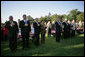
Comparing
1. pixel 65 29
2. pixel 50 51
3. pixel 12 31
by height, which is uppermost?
pixel 12 31

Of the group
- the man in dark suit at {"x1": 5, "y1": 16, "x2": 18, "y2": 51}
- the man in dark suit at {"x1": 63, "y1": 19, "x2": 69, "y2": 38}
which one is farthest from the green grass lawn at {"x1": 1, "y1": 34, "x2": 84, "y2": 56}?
the man in dark suit at {"x1": 63, "y1": 19, "x2": 69, "y2": 38}

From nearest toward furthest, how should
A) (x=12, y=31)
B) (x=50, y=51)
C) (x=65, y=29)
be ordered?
(x=50, y=51) < (x=12, y=31) < (x=65, y=29)

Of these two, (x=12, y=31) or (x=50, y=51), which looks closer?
(x=50, y=51)

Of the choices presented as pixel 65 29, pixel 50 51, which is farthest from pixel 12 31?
pixel 65 29

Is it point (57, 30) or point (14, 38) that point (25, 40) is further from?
point (57, 30)

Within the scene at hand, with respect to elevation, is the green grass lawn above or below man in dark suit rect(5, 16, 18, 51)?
below

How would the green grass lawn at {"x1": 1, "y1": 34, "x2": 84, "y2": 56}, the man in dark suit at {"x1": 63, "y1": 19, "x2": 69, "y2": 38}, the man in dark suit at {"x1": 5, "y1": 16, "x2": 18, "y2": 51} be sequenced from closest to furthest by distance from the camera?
the green grass lawn at {"x1": 1, "y1": 34, "x2": 84, "y2": 56} → the man in dark suit at {"x1": 5, "y1": 16, "x2": 18, "y2": 51} → the man in dark suit at {"x1": 63, "y1": 19, "x2": 69, "y2": 38}

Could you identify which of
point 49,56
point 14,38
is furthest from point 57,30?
point 49,56

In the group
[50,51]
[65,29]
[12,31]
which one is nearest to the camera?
[50,51]

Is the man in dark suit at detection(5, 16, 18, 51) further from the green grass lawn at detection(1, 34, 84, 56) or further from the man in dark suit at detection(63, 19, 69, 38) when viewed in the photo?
the man in dark suit at detection(63, 19, 69, 38)

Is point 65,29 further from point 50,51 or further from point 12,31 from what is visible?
point 12,31

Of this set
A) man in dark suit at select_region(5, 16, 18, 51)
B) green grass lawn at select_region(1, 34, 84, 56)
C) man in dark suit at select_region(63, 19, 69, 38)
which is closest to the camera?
green grass lawn at select_region(1, 34, 84, 56)

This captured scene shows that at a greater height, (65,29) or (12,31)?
(12,31)

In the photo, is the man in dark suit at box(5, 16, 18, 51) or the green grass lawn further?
the man in dark suit at box(5, 16, 18, 51)
